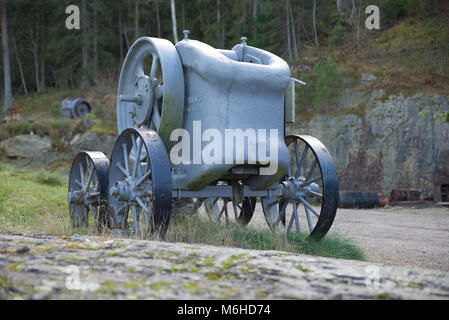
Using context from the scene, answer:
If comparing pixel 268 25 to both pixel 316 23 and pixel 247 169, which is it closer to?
pixel 316 23

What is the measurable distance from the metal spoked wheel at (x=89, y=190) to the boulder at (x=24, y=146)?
11.4 metres

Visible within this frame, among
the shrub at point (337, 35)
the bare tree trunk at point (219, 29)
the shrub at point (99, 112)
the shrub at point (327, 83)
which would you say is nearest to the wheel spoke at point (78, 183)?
the shrub at point (327, 83)

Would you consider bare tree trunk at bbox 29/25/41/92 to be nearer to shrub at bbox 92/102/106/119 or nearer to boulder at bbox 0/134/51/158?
shrub at bbox 92/102/106/119

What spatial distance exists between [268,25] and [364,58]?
612 centimetres

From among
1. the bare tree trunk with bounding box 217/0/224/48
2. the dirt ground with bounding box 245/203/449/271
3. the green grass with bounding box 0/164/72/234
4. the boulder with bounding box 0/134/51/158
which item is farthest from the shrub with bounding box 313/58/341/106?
the green grass with bounding box 0/164/72/234

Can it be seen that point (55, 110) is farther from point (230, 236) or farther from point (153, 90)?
point (230, 236)

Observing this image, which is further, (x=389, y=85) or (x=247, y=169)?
(x=389, y=85)

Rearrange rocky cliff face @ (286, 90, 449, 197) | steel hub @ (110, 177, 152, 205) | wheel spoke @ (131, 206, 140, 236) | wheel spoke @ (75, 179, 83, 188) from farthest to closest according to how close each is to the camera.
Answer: rocky cliff face @ (286, 90, 449, 197), wheel spoke @ (75, 179, 83, 188), steel hub @ (110, 177, 152, 205), wheel spoke @ (131, 206, 140, 236)

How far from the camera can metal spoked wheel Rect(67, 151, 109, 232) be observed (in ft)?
20.5

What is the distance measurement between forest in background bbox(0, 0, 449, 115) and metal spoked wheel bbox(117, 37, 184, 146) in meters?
12.1

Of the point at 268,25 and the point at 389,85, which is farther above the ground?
the point at 268,25
